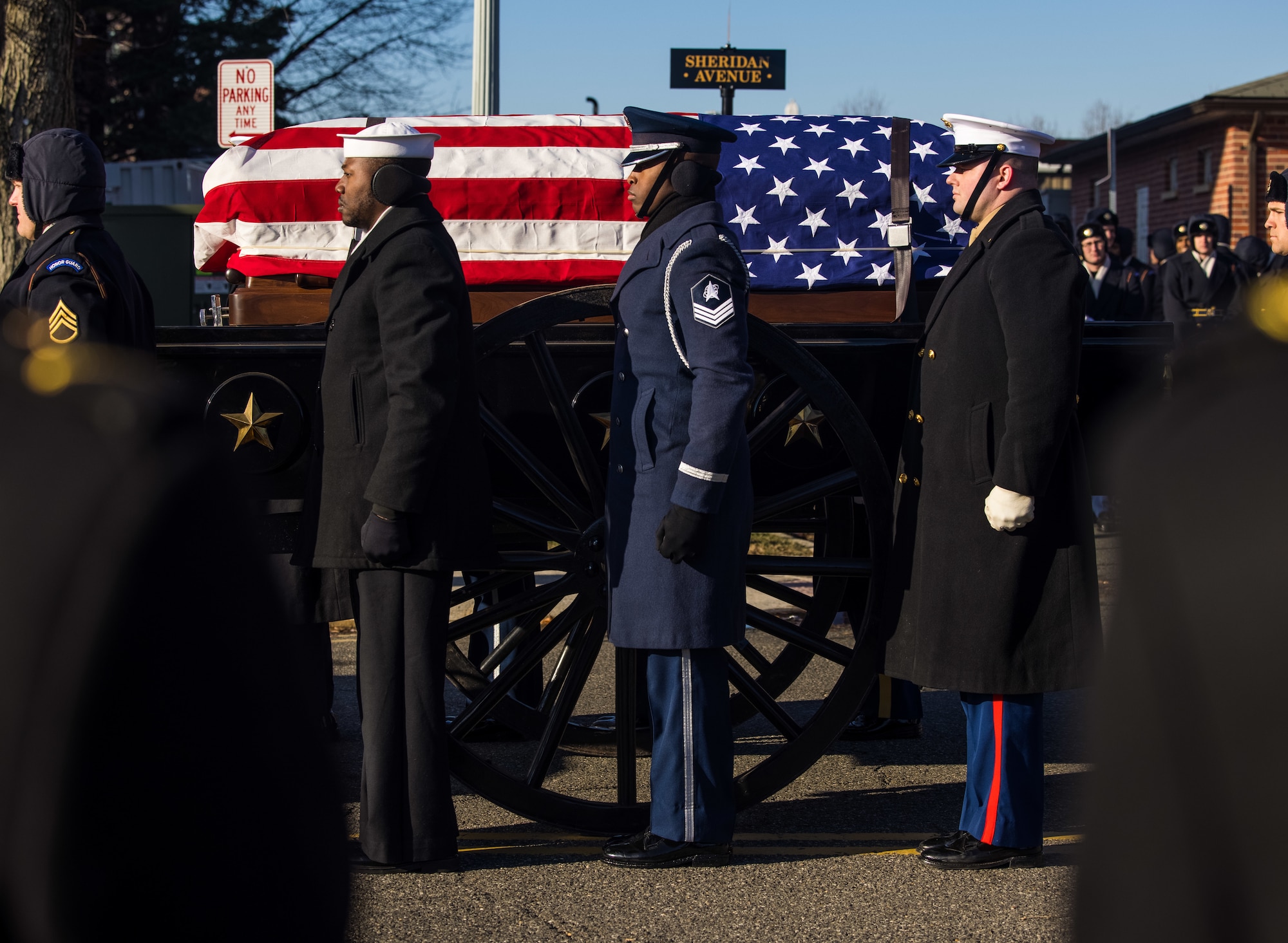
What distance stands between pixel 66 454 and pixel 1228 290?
422 inches

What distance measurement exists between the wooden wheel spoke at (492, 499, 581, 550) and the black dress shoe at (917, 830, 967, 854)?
1.21 meters

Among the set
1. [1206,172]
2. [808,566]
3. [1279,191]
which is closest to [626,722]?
[808,566]

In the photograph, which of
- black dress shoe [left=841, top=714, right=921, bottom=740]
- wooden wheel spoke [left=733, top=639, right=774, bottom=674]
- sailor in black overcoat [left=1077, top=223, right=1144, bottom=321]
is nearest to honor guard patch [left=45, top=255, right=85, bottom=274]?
wooden wheel spoke [left=733, top=639, right=774, bottom=674]

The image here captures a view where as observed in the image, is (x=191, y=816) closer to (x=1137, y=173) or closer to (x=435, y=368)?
(x=435, y=368)

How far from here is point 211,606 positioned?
3.45 ft

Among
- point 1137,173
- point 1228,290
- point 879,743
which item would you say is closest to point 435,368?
point 879,743

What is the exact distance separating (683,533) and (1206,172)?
25196 mm

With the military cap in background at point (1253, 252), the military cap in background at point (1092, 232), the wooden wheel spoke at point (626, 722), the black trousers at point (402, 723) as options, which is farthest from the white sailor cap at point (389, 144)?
the military cap in background at point (1253, 252)

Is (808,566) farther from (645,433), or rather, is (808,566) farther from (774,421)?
(645,433)

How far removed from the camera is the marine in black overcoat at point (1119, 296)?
9789mm

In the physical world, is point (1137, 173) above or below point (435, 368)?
above

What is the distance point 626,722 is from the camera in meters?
3.78

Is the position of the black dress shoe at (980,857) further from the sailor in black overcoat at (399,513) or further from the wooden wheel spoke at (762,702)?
the sailor in black overcoat at (399,513)

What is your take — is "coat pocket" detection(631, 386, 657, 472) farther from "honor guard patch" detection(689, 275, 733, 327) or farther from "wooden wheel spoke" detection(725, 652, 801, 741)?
"wooden wheel spoke" detection(725, 652, 801, 741)
